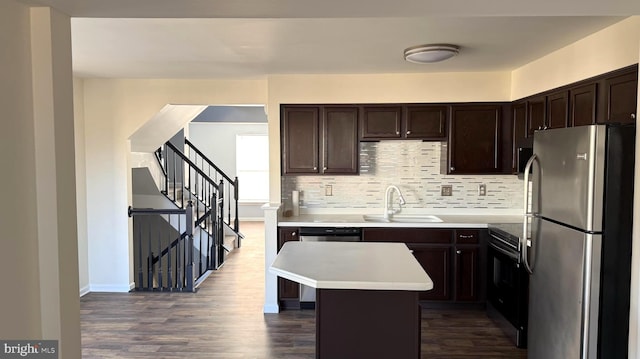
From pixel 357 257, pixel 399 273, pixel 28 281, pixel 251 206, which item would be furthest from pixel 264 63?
pixel 251 206

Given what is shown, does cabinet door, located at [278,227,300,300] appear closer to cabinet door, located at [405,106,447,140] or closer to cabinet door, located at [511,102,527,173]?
cabinet door, located at [405,106,447,140]

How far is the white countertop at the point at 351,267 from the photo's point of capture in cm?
212

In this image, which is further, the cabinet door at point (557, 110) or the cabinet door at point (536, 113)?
the cabinet door at point (536, 113)

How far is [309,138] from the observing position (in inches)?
176

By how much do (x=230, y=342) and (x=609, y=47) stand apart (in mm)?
3502

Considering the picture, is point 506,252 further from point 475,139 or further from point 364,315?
point 364,315

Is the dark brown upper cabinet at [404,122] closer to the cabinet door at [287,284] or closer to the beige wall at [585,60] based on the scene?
the beige wall at [585,60]

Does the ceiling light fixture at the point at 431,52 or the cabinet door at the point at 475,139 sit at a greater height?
the ceiling light fixture at the point at 431,52

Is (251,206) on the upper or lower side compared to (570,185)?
lower

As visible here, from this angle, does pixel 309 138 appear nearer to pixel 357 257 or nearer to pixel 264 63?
pixel 264 63

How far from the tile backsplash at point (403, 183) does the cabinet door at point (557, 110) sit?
126cm

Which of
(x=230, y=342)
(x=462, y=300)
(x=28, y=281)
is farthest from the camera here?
(x=462, y=300)

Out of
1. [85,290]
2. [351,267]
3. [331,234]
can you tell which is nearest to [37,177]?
[351,267]

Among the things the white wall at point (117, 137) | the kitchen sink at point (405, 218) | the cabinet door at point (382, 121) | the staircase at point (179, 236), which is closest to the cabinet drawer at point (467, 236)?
the kitchen sink at point (405, 218)
